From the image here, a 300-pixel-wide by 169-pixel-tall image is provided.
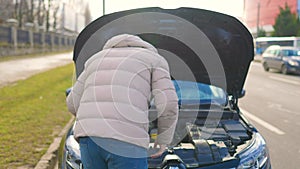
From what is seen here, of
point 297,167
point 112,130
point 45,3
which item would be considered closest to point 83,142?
point 112,130

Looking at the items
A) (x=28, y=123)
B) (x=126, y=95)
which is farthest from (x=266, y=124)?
(x=126, y=95)

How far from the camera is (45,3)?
53.9 metres

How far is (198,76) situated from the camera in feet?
14.4

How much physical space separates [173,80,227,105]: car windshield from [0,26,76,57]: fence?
2464cm

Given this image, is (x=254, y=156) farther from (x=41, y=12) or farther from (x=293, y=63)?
(x=41, y=12)

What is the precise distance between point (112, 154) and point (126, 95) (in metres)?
0.41

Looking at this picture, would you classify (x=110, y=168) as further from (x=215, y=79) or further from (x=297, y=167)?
(x=297, y=167)

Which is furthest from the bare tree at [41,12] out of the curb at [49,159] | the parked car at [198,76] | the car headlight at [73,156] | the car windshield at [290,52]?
the car headlight at [73,156]

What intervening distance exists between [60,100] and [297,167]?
676 cm

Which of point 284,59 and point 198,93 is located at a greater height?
point 198,93

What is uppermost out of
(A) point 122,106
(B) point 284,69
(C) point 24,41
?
(A) point 122,106

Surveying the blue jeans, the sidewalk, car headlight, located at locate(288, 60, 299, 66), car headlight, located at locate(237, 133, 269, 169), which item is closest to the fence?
the sidewalk

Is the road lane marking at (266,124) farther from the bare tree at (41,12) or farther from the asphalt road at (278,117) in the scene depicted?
the bare tree at (41,12)

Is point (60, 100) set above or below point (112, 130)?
below
